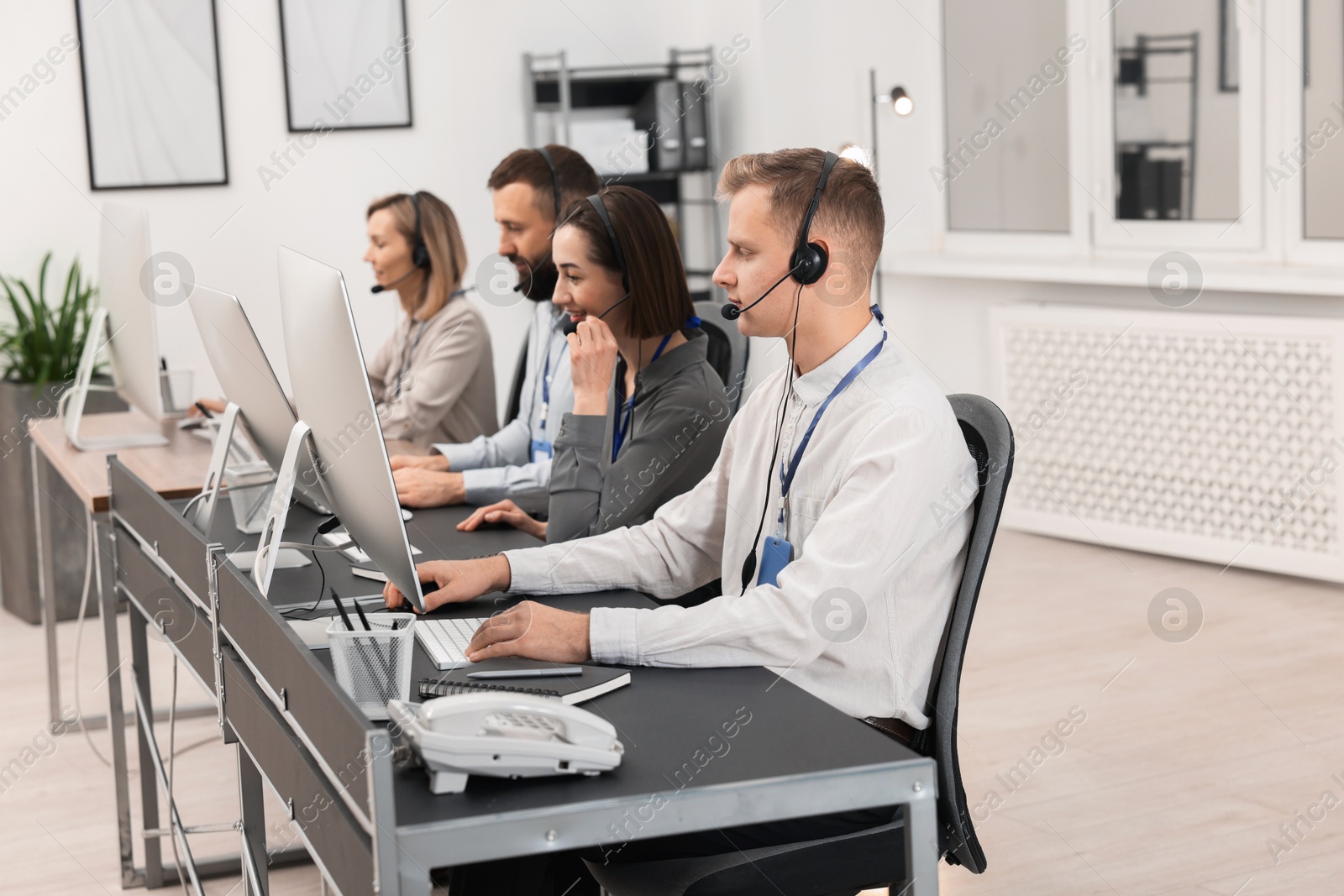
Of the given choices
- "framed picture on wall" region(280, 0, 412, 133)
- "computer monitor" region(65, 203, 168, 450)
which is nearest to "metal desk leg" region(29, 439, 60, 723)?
"computer monitor" region(65, 203, 168, 450)

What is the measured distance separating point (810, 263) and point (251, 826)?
1.03 m

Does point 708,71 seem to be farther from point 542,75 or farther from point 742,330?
point 742,330

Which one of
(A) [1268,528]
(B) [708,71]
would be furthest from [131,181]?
(A) [1268,528]

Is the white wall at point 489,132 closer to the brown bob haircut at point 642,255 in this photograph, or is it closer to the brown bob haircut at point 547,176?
the brown bob haircut at point 547,176

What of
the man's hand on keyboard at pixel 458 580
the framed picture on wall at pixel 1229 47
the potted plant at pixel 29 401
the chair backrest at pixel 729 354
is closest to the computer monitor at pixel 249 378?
the man's hand on keyboard at pixel 458 580

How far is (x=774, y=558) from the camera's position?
5.33ft

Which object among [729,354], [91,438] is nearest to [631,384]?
[729,354]

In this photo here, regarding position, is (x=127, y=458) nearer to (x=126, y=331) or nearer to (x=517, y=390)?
(x=126, y=331)

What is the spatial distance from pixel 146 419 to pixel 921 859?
2755mm

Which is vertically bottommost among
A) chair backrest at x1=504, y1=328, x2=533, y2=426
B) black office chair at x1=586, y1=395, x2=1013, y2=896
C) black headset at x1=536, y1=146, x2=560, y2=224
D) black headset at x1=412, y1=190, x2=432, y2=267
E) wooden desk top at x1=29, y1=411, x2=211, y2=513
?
black office chair at x1=586, y1=395, x2=1013, y2=896

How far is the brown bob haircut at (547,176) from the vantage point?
2844mm

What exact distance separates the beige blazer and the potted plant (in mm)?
1417

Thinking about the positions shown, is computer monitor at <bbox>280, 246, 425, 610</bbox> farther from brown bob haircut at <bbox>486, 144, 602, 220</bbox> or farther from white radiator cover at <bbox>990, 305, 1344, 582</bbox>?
white radiator cover at <bbox>990, 305, 1344, 582</bbox>

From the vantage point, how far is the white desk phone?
1.09 meters
